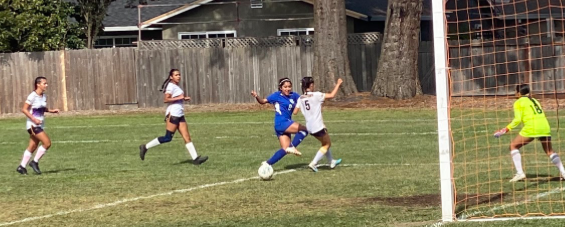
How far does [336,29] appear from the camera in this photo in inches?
1340

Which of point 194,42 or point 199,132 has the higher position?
point 194,42

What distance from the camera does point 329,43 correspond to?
34156mm

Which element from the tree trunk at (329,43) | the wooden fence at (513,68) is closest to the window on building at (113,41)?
the tree trunk at (329,43)

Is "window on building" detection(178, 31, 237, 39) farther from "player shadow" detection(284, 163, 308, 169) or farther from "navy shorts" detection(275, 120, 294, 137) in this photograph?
"navy shorts" detection(275, 120, 294, 137)

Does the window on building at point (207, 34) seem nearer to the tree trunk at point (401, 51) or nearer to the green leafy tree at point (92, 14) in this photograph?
the green leafy tree at point (92, 14)

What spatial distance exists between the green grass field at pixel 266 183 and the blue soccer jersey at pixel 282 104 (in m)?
0.89

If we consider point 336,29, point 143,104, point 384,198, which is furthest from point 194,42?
point 384,198

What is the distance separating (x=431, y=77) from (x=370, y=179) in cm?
2190

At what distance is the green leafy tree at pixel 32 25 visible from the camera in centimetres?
3775

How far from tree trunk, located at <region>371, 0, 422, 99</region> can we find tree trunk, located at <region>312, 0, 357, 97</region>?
4.35ft

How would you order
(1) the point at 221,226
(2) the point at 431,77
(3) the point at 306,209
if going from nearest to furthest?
1. (1) the point at 221,226
2. (3) the point at 306,209
3. (2) the point at 431,77

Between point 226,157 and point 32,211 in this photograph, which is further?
point 226,157

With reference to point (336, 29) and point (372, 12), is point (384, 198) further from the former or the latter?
point (372, 12)

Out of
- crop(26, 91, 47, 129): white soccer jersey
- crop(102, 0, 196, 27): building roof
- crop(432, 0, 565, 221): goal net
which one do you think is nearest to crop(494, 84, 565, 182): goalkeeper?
crop(432, 0, 565, 221): goal net
